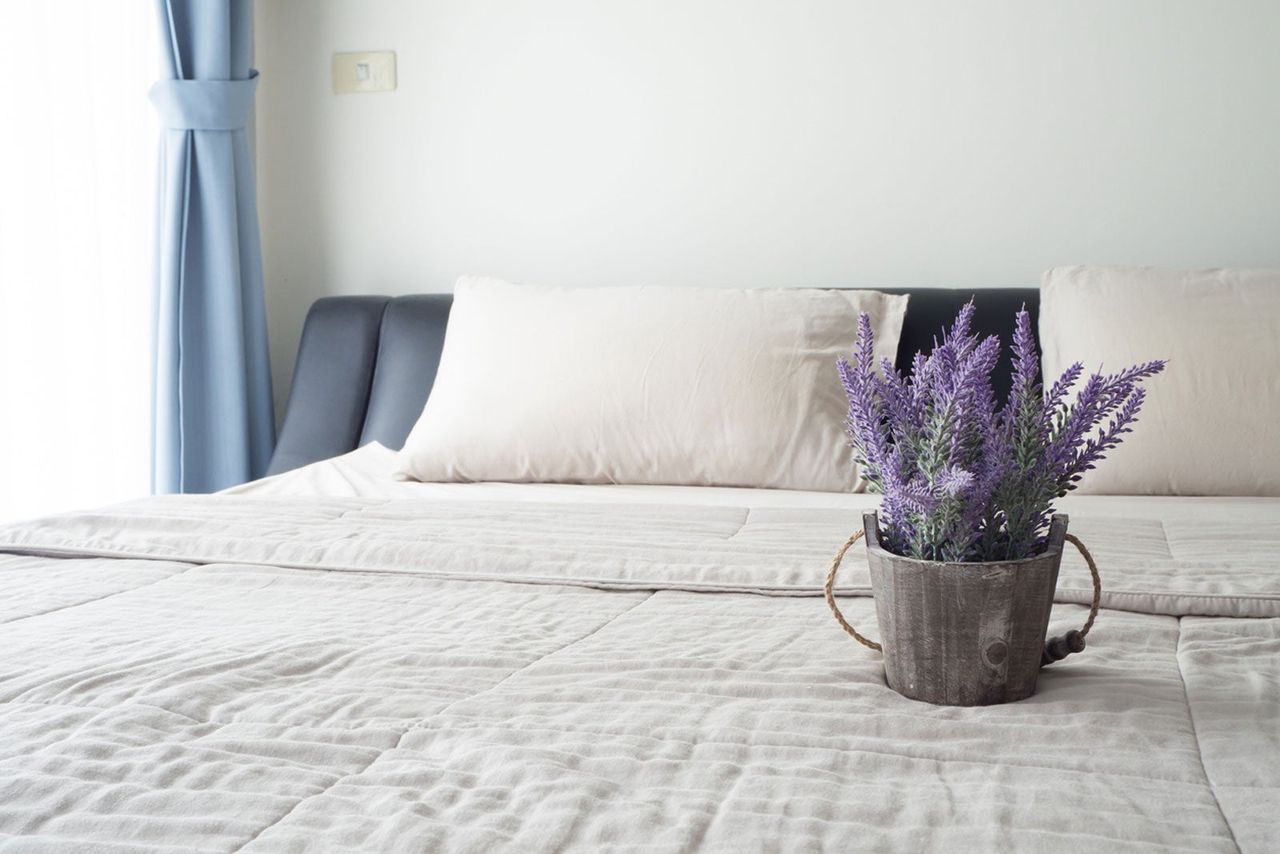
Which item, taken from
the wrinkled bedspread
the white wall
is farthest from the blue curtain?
the wrinkled bedspread

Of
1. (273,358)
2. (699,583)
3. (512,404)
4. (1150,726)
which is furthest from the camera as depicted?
(273,358)

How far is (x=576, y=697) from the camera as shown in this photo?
950mm

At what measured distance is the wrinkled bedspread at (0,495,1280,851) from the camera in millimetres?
720

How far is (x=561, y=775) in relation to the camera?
0.78 m

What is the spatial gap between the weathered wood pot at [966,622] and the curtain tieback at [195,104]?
220 centimetres

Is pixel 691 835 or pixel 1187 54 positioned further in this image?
pixel 1187 54

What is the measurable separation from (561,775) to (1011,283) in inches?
82.6

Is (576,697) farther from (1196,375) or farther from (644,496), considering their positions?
(1196,375)

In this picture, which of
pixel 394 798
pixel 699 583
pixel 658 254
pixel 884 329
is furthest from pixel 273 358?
pixel 394 798

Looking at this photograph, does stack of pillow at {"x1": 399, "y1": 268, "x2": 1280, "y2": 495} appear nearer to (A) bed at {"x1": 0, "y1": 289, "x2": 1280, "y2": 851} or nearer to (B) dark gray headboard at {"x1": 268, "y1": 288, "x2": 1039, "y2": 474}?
(B) dark gray headboard at {"x1": 268, "y1": 288, "x2": 1039, "y2": 474}

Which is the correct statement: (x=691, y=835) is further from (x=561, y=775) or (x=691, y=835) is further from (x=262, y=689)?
(x=262, y=689)

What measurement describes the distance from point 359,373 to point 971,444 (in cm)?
202

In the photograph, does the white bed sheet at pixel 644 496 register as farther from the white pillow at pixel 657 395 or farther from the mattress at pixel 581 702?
the mattress at pixel 581 702

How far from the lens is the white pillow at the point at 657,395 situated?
214 cm
